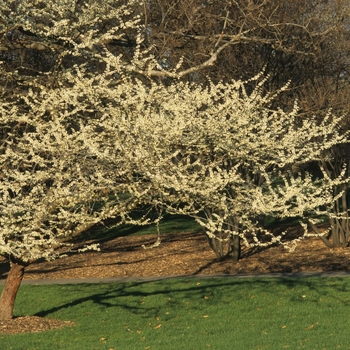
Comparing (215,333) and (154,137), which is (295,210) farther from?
(215,333)

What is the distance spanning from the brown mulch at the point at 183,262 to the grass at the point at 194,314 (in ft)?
6.36

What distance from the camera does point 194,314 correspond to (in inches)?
464

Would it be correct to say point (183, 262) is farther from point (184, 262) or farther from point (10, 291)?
point (10, 291)

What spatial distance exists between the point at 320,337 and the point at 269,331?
2.74ft

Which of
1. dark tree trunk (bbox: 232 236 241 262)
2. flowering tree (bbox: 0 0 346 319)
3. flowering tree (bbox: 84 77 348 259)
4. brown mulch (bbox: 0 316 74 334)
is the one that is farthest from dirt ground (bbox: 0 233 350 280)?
flowering tree (bbox: 84 77 348 259)

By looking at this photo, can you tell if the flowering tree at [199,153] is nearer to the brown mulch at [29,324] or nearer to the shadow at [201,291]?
the brown mulch at [29,324]

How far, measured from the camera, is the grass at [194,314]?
976 centimetres

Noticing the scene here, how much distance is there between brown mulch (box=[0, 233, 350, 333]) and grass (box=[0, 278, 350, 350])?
1.94 meters

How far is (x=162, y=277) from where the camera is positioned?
53.2 feet

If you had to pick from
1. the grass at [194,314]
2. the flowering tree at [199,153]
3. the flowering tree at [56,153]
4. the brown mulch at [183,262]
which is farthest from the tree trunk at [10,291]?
the brown mulch at [183,262]

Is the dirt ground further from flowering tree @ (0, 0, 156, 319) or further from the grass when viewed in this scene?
flowering tree @ (0, 0, 156, 319)

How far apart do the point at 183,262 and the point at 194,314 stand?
6.32 meters

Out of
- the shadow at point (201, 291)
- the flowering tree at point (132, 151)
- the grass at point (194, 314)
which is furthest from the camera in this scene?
the shadow at point (201, 291)

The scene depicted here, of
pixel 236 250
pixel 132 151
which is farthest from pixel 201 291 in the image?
pixel 132 151
